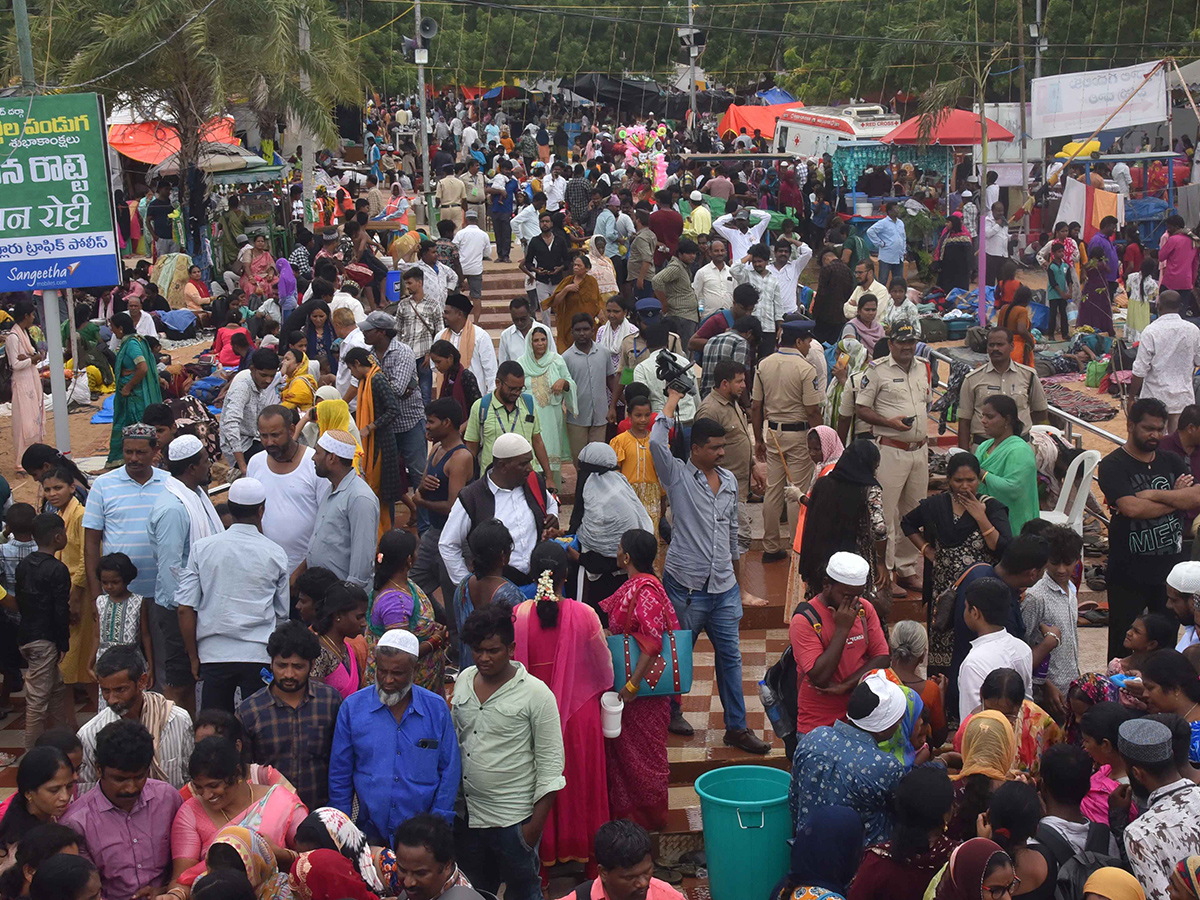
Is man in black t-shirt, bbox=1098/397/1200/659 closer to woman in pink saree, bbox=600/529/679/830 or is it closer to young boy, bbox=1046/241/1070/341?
woman in pink saree, bbox=600/529/679/830

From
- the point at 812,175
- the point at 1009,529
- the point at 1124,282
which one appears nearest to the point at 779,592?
the point at 1009,529

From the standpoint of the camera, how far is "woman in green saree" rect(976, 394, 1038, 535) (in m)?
7.55

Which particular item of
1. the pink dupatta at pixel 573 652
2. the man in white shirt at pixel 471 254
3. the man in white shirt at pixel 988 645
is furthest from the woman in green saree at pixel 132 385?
the man in white shirt at pixel 988 645

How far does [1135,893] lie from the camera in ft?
13.6

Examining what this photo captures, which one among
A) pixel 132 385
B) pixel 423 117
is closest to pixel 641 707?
pixel 132 385

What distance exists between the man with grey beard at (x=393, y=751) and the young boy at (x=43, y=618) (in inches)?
103

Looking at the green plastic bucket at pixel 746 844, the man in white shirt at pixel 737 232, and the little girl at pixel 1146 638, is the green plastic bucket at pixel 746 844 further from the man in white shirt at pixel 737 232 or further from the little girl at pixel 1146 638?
the man in white shirt at pixel 737 232

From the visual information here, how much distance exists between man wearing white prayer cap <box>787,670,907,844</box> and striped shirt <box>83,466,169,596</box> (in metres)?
3.54

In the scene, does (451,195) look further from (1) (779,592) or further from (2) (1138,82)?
(1) (779,592)

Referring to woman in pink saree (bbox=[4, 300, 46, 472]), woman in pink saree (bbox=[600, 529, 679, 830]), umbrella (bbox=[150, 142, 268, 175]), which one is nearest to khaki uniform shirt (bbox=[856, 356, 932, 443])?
woman in pink saree (bbox=[600, 529, 679, 830])

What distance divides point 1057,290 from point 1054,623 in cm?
1331

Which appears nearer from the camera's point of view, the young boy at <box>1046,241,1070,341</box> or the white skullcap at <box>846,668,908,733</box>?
the white skullcap at <box>846,668,908,733</box>

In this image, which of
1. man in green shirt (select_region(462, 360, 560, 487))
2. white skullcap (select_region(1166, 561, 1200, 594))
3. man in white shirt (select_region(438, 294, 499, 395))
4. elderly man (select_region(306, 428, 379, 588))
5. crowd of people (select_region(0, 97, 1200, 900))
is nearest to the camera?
crowd of people (select_region(0, 97, 1200, 900))

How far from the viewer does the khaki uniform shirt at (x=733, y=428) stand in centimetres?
873
